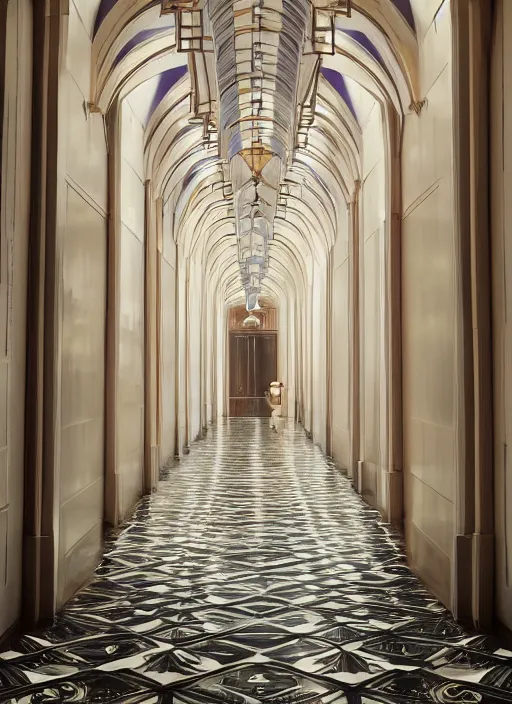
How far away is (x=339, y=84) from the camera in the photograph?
28.7ft

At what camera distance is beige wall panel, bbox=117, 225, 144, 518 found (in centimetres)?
724

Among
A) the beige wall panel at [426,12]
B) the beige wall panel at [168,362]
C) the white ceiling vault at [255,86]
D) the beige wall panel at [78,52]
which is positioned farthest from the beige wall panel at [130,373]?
the beige wall panel at [426,12]

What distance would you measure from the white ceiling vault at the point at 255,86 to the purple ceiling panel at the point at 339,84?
2 centimetres

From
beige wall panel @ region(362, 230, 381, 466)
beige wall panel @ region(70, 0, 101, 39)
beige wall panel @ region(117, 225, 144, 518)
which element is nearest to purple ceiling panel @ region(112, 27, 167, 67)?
beige wall panel @ region(70, 0, 101, 39)

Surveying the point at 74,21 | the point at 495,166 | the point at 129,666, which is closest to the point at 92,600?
the point at 129,666

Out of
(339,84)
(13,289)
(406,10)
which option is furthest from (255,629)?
(339,84)

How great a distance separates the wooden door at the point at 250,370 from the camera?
30031mm

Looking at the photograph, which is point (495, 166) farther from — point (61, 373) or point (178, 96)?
point (178, 96)

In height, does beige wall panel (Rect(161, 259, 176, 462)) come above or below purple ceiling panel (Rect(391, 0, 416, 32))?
below

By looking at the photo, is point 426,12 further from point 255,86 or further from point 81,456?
point 81,456

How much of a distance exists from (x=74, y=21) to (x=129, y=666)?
4.21 meters

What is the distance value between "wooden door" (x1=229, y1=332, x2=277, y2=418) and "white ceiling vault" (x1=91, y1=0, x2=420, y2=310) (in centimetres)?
1647

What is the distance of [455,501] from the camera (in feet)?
14.3

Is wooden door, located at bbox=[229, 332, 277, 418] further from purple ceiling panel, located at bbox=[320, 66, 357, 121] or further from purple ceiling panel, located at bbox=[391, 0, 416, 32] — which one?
purple ceiling panel, located at bbox=[391, 0, 416, 32]
